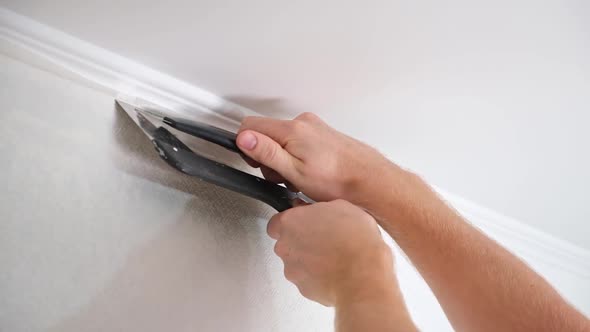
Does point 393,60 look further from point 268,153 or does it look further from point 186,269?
point 186,269

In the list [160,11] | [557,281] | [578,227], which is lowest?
[557,281]

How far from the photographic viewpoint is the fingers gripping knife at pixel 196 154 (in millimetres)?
670

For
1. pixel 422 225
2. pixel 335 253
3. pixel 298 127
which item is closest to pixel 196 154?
pixel 298 127

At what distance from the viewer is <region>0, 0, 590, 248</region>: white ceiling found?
0.64 meters

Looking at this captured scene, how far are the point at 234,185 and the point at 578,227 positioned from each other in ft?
3.80

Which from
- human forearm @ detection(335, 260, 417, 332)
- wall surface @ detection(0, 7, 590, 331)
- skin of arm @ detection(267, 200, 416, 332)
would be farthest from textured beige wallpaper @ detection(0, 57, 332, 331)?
human forearm @ detection(335, 260, 417, 332)

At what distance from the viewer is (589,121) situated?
0.87m

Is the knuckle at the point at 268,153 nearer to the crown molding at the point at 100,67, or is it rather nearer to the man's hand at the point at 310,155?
the man's hand at the point at 310,155

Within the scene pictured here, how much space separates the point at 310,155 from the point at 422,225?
0.75 ft

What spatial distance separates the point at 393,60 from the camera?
0.72 meters

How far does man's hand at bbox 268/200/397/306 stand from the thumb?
8 centimetres

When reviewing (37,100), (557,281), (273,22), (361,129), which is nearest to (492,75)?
(361,129)

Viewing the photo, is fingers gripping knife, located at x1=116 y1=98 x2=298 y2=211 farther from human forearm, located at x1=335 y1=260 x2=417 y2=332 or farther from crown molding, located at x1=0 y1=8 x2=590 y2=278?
human forearm, located at x1=335 y1=260 x2=417 y2=332

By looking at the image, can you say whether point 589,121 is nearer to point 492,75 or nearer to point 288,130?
point 492,75
